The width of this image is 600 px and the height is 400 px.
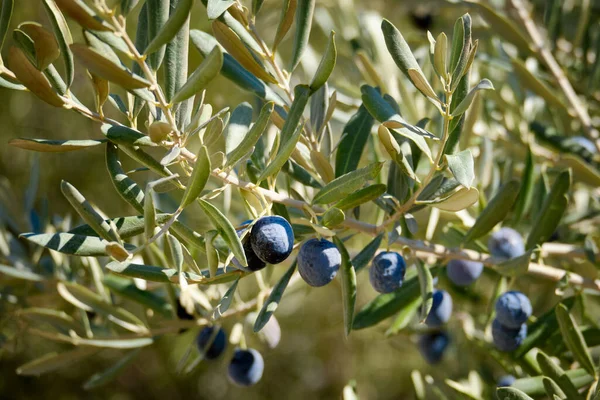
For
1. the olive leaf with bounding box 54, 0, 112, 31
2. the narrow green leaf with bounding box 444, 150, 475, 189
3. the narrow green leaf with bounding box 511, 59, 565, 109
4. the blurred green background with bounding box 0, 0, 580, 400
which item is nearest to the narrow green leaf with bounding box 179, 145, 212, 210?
the olive leaf with bounding box 54, 0, 112, 31

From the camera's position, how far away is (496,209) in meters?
0.78

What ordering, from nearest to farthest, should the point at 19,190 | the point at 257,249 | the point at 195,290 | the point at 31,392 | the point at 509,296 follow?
the point at 257,249
the point at 509,296
the point at 195,290
the point at 31,392
the point at 19,190

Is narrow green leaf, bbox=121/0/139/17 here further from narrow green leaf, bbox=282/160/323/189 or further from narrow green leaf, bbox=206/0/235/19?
narrow green leaf, bbox=282/160/323/189

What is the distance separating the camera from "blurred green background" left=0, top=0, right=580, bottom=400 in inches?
65.6

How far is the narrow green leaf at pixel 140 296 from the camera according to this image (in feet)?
3.13

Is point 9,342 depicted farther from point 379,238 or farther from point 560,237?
point 560,237

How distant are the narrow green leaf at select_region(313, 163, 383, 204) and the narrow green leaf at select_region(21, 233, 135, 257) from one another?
23cm

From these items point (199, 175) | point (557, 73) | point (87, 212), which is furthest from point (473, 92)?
point (557, 73)

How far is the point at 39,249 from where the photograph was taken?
3.59 feet

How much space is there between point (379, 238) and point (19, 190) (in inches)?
57.8

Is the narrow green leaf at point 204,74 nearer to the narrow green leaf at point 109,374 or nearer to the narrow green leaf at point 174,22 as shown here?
the narrow green leaf at point 174,22

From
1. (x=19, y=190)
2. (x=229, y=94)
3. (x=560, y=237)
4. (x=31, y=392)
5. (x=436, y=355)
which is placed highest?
(x=560, y=237)

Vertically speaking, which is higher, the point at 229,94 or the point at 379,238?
the point at 379,238

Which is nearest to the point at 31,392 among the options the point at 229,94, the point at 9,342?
the point at 9,342
